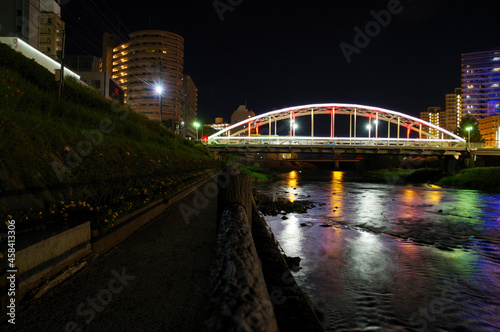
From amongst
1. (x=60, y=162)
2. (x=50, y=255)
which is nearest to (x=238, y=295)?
(x=50, y=255)

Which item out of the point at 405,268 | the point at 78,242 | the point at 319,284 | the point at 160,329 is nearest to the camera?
the point at 160,329

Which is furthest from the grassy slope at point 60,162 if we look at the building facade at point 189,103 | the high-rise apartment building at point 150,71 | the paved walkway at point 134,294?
the building facade at point 189,103

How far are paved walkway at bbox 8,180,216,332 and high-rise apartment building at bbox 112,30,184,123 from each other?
355ft

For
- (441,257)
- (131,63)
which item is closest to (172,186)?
(441,257)

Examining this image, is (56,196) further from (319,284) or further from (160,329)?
(319,284)

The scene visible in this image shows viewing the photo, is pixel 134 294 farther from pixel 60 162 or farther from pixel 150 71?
pixel 150 71

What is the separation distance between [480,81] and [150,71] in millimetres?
168709

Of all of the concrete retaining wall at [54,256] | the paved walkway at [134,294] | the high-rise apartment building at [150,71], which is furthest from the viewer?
the high-rise apartment building at [150,71]

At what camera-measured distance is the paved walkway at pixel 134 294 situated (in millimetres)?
2742

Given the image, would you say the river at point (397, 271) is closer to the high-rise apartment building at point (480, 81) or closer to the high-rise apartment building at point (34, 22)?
the high-rise apartment building at point (34, 22)

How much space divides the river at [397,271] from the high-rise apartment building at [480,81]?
576 ft

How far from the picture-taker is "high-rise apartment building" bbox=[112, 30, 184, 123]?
110 meters

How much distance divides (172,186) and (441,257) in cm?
860

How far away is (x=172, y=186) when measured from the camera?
9992 mm
